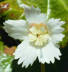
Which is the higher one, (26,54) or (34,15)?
(34,15)

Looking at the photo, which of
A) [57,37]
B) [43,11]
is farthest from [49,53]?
[43,11]

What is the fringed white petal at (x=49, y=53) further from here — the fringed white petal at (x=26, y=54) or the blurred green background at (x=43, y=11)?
the blurred green background at (x=43, y=11)

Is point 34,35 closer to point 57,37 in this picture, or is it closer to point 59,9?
point 57,37

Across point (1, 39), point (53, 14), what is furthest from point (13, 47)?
point (53, 14)

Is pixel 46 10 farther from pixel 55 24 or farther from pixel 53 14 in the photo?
pixel 55 24

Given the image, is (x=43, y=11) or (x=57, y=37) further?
(x=43, y=11)

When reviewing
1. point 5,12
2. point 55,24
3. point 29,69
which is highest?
point 55,24
